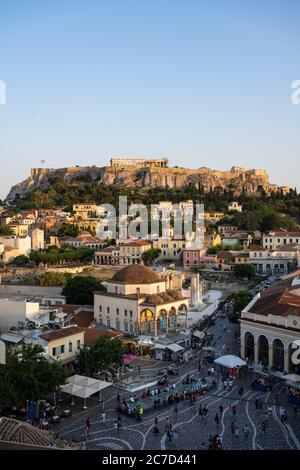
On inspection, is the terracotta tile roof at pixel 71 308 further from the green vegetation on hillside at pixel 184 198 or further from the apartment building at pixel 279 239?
the green vegetation on hillside at pixel 184 198

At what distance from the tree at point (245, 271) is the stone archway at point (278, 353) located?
30222 millimetres

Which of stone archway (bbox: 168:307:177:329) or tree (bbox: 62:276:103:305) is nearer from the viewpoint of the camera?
stone archway (bbox: 168:307:177:329)

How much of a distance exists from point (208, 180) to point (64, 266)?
217 ft

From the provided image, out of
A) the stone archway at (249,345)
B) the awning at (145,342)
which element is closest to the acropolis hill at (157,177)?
the awning at (145,342)

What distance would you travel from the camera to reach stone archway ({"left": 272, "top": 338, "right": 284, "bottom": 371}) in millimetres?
23453

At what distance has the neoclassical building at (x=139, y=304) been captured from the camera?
29797mm

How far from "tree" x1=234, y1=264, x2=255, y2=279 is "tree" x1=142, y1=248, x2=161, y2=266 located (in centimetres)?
1318

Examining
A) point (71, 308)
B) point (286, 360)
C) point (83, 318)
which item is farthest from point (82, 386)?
point (71, 308)

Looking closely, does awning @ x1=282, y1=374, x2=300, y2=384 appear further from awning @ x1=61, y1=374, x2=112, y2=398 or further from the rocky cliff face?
the rocky cliff face

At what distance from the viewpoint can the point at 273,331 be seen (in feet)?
78.2

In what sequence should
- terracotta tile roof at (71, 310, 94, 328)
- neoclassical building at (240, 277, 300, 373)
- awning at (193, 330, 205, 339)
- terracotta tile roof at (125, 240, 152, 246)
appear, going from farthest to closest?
terracotta tile roof at (125, 240, 152, 246), terracotta tile roof at (71, 310, 94, 328), awning at (193, 330, 205, 339), neoclassical building at (240, 277, 300, 373)

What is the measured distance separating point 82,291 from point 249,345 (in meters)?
15.0

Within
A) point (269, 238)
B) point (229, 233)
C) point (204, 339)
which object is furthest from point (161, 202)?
point (204, 339)

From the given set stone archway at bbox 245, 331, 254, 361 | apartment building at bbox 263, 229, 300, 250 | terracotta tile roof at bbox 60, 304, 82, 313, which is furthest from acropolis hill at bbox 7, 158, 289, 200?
stone archway at bbox 245, 331, 254, 361
